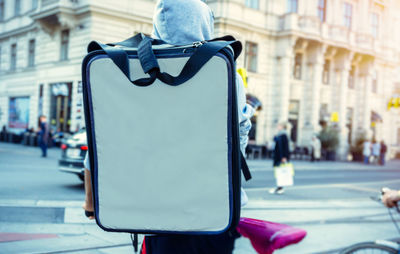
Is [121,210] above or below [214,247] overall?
above

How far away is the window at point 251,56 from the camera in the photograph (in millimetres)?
27391

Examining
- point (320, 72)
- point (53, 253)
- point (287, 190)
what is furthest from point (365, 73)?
point (53, 253)

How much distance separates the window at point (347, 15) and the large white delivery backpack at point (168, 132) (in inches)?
1319

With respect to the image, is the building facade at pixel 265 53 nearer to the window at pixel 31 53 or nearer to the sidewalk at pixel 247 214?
the window at pixel 31 53

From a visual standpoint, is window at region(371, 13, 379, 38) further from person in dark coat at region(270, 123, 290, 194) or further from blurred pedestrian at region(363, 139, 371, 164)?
person in dark coat at region(270, 123, 290, 194)

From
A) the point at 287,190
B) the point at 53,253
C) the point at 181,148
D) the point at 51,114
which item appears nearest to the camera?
the point at 181,148

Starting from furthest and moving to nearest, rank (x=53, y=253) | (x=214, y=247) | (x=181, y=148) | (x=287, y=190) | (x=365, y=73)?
(x=365, y=73), (x=287, y=190), (x=53, y=253), (x=214, y=247), (x=181, y=148)

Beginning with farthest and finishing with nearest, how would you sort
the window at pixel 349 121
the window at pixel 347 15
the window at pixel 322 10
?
1. the window at pixel 349 121
2. the window at pixel 347 15
3. the window at pixel 322 10

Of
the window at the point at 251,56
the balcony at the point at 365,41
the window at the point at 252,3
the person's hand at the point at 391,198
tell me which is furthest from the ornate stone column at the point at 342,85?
the person's hand at the point at 391,198

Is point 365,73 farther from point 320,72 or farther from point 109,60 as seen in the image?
point 109,60

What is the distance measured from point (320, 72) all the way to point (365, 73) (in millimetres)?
6897

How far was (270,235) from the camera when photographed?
1.46 metres

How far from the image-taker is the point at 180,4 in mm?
1771

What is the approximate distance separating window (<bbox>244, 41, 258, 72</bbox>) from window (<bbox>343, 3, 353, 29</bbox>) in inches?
349
